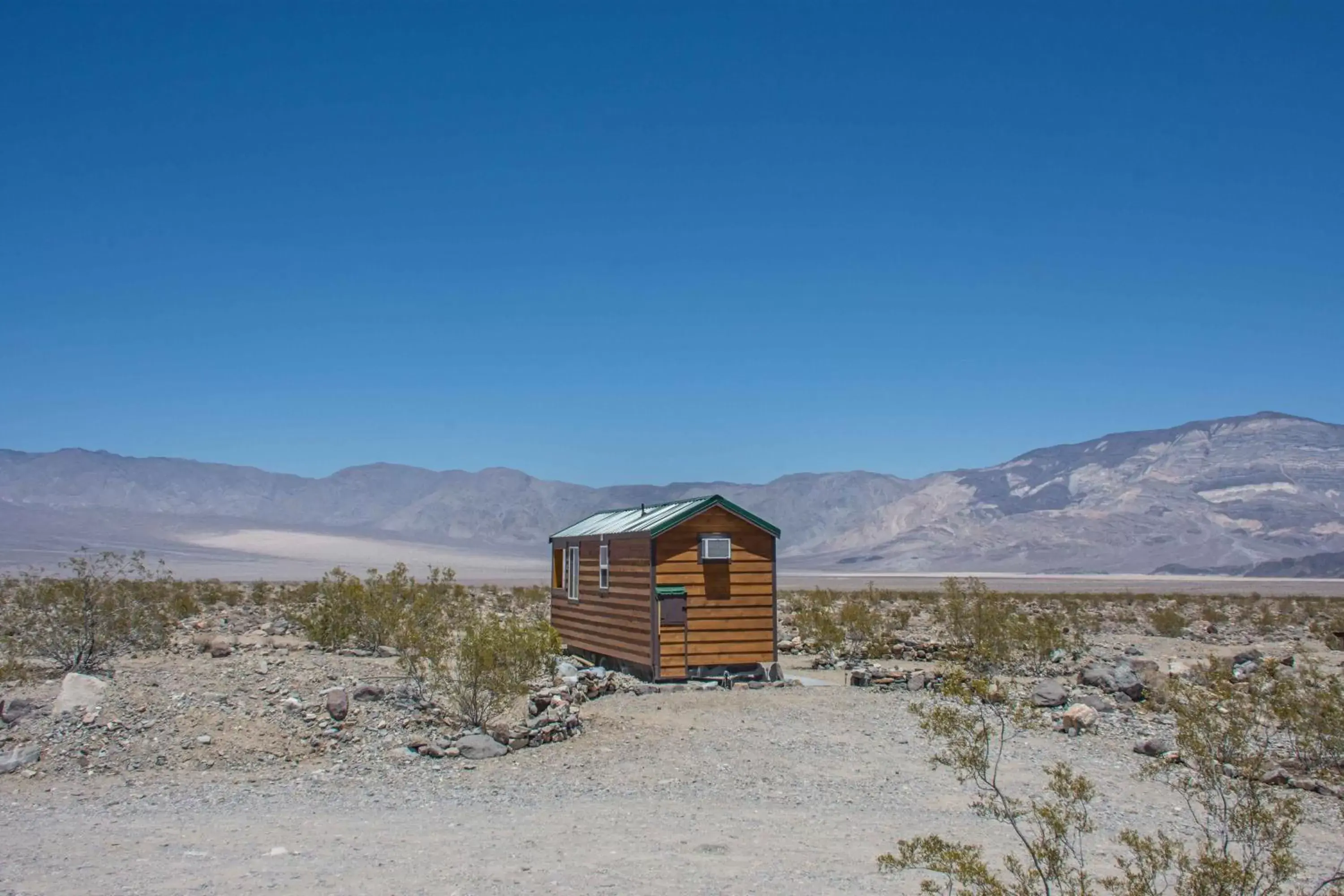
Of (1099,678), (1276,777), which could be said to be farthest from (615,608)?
(1276,777)

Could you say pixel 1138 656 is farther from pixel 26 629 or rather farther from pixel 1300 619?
pixel 26 629

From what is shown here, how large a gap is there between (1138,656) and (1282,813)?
21439 millimetres

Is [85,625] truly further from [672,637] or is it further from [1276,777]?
[1276,777]

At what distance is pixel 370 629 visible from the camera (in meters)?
21.2

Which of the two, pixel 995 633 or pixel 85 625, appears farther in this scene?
pixel 995 633

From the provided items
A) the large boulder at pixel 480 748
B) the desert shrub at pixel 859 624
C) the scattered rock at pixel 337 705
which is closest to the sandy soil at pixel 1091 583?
the desert shrub at pixel 859 624

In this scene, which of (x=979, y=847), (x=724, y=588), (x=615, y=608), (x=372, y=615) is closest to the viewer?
(x=979, y=847)

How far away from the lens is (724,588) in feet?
62.8

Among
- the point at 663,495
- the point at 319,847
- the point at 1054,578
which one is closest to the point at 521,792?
the point at 319,847

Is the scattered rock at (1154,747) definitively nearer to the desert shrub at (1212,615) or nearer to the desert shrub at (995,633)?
the desert shrub at (995,633)

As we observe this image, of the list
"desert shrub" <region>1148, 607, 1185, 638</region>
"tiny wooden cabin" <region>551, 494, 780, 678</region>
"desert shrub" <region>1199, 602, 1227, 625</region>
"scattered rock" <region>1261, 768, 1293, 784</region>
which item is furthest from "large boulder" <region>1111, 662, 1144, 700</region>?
"desert shrub" <region>1199, 602, 1227, 625</region>

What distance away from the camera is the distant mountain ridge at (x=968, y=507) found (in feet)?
396

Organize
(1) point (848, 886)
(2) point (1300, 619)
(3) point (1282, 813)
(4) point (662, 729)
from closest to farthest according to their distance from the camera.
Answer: (3) point (1282, 813)
(1) point (848, 886)
(4) point (662, 729)
(2) point (1300, 619)

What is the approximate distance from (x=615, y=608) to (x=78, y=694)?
31.0ft
